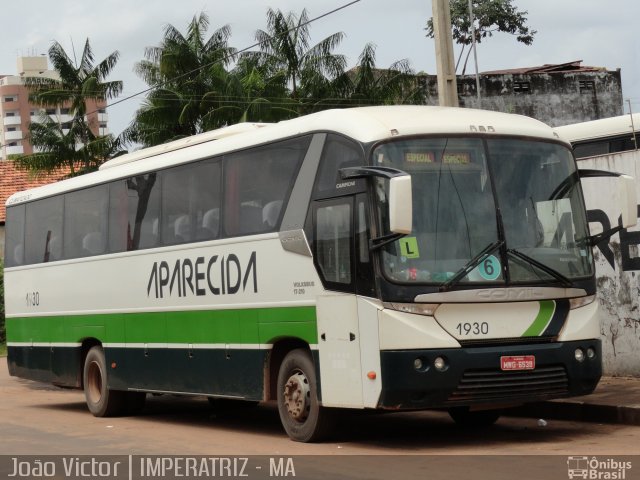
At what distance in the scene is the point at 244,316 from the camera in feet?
43.7

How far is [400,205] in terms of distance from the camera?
1043cm

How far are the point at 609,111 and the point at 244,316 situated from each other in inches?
1649

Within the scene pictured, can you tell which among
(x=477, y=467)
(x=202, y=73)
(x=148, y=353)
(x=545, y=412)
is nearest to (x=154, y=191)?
(x=148, y=353)

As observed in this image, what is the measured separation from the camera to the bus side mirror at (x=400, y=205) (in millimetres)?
10430

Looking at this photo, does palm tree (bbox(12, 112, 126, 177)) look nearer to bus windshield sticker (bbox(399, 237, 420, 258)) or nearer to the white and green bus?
the white and green bus

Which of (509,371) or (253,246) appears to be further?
(253,246)

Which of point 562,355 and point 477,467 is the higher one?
point 562,355

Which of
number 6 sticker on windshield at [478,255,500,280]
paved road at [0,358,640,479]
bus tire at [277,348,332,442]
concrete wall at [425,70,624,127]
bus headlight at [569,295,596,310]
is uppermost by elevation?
concrete wall at [425,70,624,127]

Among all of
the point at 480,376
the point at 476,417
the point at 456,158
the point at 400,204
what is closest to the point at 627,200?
the point at 456,158

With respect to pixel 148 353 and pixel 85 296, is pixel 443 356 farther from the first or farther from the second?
pixel 85 296

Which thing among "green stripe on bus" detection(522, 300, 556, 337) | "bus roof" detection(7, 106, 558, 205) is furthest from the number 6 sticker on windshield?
"bus roof" detection(7, 106, 558, 205)

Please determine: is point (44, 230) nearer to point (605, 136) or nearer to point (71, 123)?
point (605, 136)

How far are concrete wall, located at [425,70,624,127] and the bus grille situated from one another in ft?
128

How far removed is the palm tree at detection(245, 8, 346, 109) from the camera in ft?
126
